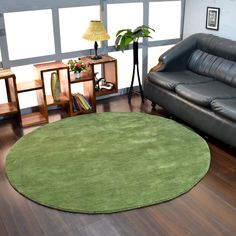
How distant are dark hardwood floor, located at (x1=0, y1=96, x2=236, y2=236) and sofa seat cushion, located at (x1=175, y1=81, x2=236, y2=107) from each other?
38.7 inches

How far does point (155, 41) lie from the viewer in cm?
529

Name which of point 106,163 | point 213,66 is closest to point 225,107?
point 213,66

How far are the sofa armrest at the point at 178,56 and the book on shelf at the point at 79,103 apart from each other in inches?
42.9

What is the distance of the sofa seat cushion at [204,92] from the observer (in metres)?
3.73

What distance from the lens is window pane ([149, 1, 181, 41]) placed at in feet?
17.0

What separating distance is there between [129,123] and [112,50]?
135 centimetres

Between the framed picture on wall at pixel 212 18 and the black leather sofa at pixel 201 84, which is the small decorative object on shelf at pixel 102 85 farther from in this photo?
the framed picture on wall at pixel 212 18

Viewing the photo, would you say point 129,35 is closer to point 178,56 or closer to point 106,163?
point 178,56

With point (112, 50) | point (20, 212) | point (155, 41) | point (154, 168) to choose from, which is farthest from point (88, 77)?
point (20, 212)

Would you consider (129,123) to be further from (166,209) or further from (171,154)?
(166,209)

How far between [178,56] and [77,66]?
1413mm

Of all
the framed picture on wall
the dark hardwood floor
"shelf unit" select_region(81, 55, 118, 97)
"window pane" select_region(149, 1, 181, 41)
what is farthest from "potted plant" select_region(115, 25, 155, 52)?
the dark hardwood floor

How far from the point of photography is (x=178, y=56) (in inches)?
186

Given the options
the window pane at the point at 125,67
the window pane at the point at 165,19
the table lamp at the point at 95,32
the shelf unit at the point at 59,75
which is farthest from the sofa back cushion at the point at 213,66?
the shelf unit at the point at 59,75
